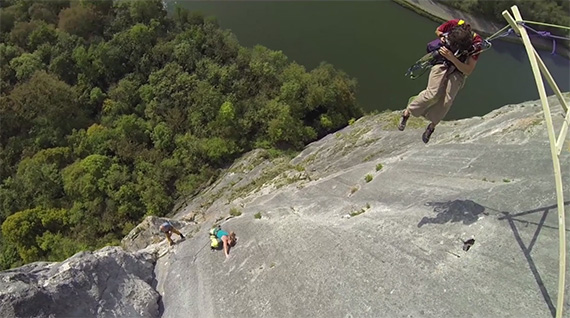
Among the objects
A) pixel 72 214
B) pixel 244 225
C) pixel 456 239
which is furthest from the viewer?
pixel 72 214

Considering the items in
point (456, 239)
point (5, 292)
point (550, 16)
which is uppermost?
point (5, 292)

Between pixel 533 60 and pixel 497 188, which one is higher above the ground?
pixel 533 60

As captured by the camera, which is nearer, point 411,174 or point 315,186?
point 411,174

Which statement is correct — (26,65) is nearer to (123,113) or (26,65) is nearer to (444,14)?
(123,113)

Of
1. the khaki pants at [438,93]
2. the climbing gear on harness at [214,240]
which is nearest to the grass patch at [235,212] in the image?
the climbing gear on harness at [214,240]

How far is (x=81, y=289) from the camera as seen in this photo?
11.8m

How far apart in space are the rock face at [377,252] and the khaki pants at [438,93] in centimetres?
230

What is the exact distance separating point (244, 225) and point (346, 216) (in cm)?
390

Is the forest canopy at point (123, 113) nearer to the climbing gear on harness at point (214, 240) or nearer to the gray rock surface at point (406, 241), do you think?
the gray rock surface at point (406, 241)

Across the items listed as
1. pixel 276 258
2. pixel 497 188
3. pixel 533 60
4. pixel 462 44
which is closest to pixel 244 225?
pixel 276 258

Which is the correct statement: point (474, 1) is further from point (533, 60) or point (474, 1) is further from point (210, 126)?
point (533, 60)

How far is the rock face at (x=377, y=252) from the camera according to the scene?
8.57 metres

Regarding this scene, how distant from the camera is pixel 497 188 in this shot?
10.2 m

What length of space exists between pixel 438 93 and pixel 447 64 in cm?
59
